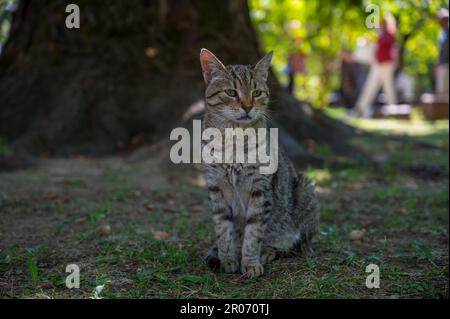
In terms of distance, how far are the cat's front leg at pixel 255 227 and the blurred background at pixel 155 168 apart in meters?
0.17

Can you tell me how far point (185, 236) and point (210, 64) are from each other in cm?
149

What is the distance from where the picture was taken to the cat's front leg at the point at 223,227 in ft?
11.7

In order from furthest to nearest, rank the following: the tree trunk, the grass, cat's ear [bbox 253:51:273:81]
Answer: the tree trunk, cat's ear [bbox 253:51:273:81], the grass

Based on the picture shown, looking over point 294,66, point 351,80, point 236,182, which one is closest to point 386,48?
point 294,66

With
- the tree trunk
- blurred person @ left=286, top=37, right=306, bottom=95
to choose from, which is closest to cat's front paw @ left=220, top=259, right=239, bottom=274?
the tree trunk

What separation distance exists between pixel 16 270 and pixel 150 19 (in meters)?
4.84

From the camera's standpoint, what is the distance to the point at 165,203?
5.57 meters

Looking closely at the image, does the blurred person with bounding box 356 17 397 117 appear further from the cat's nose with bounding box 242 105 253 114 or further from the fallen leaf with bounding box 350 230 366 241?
the cat's nose with bounding box 242 105 253 114

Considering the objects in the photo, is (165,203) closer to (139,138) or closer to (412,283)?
(139,138)

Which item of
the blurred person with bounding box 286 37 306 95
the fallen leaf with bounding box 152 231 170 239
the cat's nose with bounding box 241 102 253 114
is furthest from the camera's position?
the blurred person with bounding box 286 37 306 95

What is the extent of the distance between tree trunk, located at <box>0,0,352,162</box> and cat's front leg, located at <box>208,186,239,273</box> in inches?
155

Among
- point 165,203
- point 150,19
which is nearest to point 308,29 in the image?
point 150,19

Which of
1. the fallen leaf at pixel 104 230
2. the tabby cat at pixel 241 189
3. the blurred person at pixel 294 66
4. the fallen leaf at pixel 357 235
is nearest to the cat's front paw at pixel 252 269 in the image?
the tabby cat at pixel 241 189

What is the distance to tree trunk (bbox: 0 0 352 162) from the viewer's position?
7.48 metres
